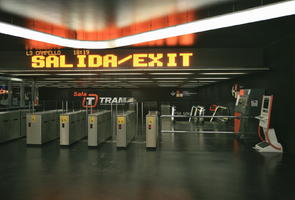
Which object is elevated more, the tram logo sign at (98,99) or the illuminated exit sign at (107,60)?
the illuminated exit sign at (107,60)

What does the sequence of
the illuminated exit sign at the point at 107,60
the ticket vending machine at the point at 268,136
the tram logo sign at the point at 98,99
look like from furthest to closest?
the tram logo sign at the point at 98,99 < the illuminated exit sign at the point at 107,60 < the ticket vending machine at the point at 268,136

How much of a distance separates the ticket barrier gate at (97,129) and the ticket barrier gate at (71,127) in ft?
1.96

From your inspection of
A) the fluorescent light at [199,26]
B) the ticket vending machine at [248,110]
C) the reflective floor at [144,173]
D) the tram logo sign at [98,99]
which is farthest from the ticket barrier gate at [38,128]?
the tram logo sign at [98,99]

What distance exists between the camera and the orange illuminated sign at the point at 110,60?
19.9ft

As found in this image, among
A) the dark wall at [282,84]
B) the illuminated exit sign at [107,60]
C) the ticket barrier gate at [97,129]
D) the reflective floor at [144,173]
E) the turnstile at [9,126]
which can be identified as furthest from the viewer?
the turnstile at [9,126]

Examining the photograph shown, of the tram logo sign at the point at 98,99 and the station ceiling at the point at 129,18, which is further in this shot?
the tram logo sign at the point at 98,99

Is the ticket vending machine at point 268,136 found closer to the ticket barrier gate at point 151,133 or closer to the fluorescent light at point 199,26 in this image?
the ticket barrier gate at point 151,133

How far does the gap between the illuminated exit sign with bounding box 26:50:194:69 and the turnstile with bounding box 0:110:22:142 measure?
Result: 213cm

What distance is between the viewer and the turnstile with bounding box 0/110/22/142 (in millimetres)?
6949

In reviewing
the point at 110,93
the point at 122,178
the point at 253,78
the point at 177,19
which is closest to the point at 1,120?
the point at 122,178

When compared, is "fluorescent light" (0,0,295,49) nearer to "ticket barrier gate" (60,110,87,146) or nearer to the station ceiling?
the station ceiling

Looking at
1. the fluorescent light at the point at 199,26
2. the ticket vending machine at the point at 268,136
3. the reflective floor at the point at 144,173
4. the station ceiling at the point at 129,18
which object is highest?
the station ceiling at the point at 129,18

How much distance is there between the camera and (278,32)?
16.3 ft

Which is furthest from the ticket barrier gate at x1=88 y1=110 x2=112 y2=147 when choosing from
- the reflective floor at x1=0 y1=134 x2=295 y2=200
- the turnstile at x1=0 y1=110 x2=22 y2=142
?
the turnstile at x1=0 y1=110 x2=22 y2=142
